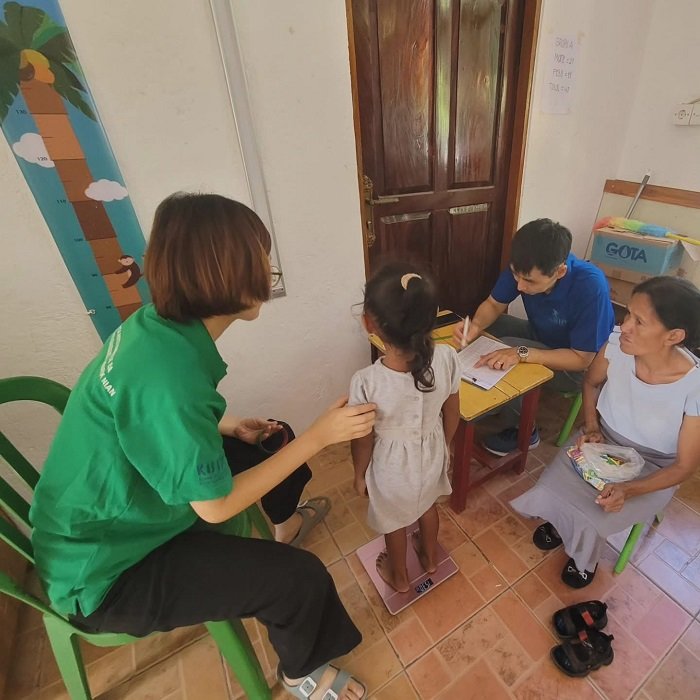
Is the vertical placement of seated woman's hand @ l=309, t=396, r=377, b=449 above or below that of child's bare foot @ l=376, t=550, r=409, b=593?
above

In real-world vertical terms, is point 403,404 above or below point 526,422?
above

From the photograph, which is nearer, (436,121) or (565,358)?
(565,358)

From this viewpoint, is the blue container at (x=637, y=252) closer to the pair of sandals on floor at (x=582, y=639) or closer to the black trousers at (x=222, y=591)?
the pair of sandals on floor at (x=582, y=639)

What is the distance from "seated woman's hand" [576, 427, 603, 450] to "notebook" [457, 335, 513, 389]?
1.05 ft

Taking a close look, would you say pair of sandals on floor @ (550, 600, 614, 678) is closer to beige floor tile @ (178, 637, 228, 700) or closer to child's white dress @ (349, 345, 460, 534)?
child's white dress @ (349, 345, 460, 534)

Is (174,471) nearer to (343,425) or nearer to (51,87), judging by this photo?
(343,425)

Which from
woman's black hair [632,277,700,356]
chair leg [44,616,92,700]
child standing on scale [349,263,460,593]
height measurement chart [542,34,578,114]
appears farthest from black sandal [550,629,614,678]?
height measurement chart [542,34,578,114]

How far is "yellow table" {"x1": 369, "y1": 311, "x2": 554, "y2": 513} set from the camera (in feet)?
4.07

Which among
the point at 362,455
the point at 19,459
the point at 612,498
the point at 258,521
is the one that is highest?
the point at 19,459

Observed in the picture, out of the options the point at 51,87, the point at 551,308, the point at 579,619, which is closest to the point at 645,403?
the point at 551,308

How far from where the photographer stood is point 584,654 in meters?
1.06

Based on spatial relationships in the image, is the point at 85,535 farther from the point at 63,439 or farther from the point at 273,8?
the point at 273,8

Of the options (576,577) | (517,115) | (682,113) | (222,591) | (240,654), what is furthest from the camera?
(682,113)

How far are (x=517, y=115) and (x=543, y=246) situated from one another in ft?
3.02
